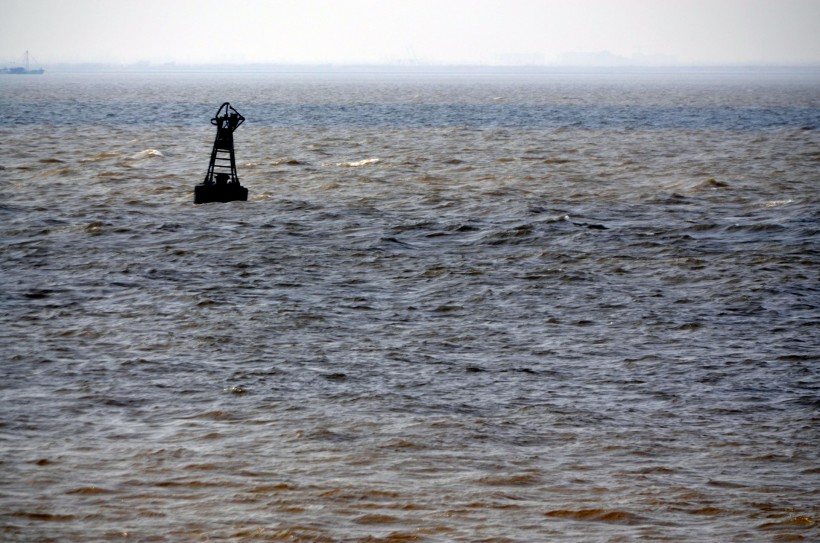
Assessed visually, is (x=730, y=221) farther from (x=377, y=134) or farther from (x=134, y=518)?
(x=377, y=134)

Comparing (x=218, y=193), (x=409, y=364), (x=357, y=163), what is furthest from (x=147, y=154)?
(x=409, y=364)

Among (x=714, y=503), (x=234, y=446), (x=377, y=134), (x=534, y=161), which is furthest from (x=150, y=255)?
(x=377, y=134)

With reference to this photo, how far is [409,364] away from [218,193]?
62.4ft

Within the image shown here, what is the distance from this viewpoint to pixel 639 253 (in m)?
27.3

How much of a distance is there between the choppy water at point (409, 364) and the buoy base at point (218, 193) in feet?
1.16

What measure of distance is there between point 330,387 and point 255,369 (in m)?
1.54

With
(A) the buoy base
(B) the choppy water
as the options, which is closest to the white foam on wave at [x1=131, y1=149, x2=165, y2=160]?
(B) the choppy water

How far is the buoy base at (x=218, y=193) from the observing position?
A: 3453cm

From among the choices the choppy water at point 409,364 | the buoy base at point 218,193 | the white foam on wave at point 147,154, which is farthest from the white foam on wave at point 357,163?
the buoy base at point 218,193

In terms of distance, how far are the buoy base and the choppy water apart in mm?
354

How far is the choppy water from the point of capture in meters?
11.7

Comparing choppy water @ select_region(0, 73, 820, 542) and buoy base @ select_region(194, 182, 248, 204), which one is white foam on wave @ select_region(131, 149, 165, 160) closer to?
choppy water @ select_region(0, 73, 820, 542)

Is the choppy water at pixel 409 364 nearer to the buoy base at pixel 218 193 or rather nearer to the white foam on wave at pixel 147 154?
the buoy base at pixel 218 193

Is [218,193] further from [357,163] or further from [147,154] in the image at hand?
[147,154]
